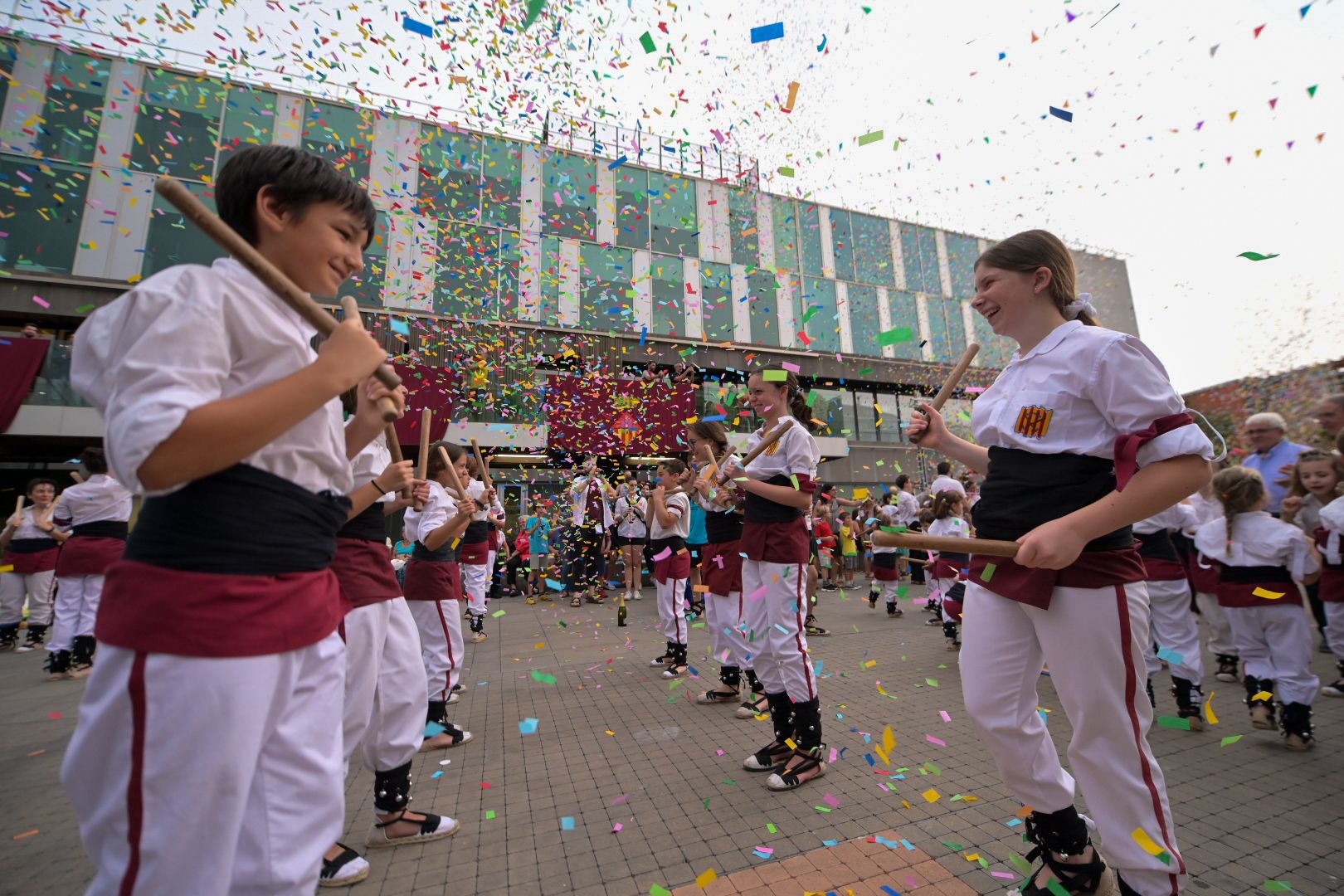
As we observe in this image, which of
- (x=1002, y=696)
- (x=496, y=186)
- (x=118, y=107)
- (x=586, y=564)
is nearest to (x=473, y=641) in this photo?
(x=586, y=564)

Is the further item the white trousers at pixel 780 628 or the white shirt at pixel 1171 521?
the white shirt at pixel 1171 521

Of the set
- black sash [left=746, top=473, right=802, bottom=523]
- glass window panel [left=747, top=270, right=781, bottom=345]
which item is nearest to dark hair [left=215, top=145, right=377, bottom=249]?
black sash [left=746, top=473, right=802, bottom=523]

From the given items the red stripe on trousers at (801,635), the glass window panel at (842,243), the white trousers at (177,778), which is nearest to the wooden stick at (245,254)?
the white trousers at (177,778)

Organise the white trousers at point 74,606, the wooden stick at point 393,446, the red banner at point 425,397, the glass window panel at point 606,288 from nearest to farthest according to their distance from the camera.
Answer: the wooden stick at point 393,446 < the white trousers at point 74,606 < the red banner at point 425,397 < the glass window panel at point 606,288

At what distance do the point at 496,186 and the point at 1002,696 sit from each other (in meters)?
19.5

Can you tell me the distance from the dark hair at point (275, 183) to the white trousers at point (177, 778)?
41.0 inches

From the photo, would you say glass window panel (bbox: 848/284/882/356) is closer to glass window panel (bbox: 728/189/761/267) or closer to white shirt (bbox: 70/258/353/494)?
glass window panel (bbox: 728/189/761/267)

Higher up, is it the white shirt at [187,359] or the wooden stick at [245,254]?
the wooden stick at [245,254]

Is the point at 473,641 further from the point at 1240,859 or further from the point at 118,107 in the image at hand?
the point at 118,107

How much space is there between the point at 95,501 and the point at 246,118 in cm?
1464

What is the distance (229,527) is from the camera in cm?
116

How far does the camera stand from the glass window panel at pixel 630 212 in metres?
Answer: 20.2

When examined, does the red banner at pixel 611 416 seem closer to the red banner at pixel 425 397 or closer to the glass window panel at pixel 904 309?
the red banner at pixel 425 397

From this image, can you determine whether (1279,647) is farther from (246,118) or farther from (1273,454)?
(246,118)
